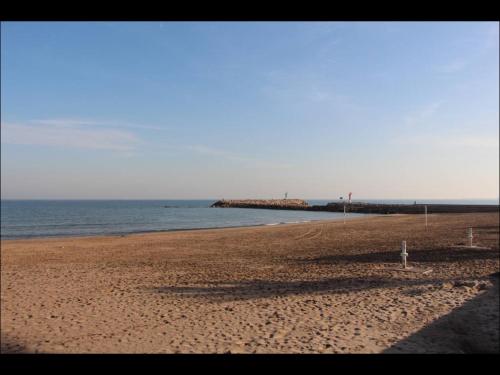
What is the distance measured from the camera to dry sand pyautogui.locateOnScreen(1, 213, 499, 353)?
20.0 ft

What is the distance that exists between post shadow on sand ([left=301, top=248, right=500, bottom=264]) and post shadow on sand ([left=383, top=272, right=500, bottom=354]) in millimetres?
5838

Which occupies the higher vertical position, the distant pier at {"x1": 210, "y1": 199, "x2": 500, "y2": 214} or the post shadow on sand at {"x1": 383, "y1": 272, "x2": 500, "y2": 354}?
the distant pier at {"x1": 210, "y1": 199, "x2": 500, "y2": 214}

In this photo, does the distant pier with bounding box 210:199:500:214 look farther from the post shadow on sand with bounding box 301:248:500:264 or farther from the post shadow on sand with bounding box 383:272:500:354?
the post shadow on sand with bounding box 383:272:500:354

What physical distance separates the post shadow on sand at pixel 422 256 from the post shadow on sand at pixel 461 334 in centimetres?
584

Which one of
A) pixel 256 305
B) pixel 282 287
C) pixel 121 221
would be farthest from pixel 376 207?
pixel 256 305

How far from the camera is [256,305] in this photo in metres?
8.13

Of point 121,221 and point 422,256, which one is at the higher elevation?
point 422,256

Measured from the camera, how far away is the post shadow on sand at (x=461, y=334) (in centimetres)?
570

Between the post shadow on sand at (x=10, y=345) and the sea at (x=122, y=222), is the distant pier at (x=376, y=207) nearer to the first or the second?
the sea at (x=122, y=222)

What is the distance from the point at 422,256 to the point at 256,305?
8.62 meters

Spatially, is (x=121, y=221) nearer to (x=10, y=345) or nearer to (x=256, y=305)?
(x=256, y=305)

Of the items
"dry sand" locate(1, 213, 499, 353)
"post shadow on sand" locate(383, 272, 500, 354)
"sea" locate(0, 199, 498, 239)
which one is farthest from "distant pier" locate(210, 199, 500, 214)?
"post shadow on sand" locate(383, 272, 500, 354)
